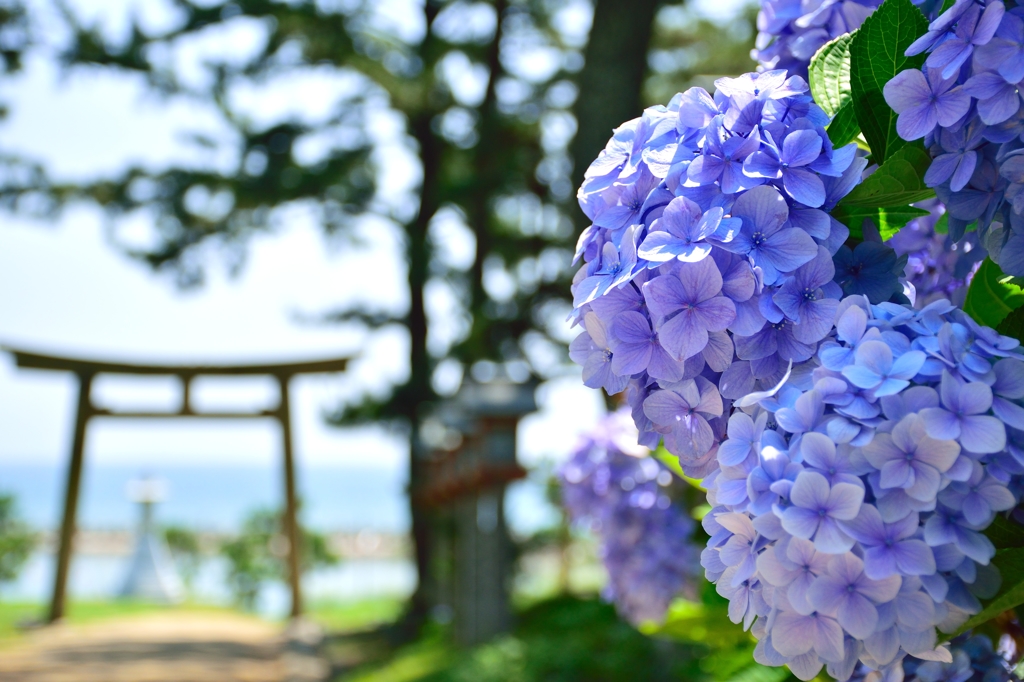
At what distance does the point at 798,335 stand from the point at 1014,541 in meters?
0.19

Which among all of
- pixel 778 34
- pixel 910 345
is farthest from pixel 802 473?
pixel 778 34

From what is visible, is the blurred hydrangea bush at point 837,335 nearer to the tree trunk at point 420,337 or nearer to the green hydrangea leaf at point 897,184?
the green hydrangea leaf at point 897,184

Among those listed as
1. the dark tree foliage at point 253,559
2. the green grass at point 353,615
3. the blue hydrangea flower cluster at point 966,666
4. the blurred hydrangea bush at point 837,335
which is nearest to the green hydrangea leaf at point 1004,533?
the blurred hydrangea bush at point 837,335

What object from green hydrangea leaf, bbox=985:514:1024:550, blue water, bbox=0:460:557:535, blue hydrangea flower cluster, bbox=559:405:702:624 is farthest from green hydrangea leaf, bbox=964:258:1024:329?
blue water, bbox=0:460:557:535

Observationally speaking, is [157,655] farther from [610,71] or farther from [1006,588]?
→ [1006,588]

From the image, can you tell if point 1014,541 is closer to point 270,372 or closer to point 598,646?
point 598,646

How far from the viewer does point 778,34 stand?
2.88 feet

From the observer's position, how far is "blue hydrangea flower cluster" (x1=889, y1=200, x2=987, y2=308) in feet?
2.78

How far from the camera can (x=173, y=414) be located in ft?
25.4

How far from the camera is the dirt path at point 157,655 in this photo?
5621mm

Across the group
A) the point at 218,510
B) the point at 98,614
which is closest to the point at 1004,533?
the point at 98,614

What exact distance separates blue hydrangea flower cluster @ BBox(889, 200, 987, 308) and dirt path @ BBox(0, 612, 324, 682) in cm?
569

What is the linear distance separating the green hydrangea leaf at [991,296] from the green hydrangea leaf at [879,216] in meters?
0.12

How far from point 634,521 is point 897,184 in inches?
63.9
